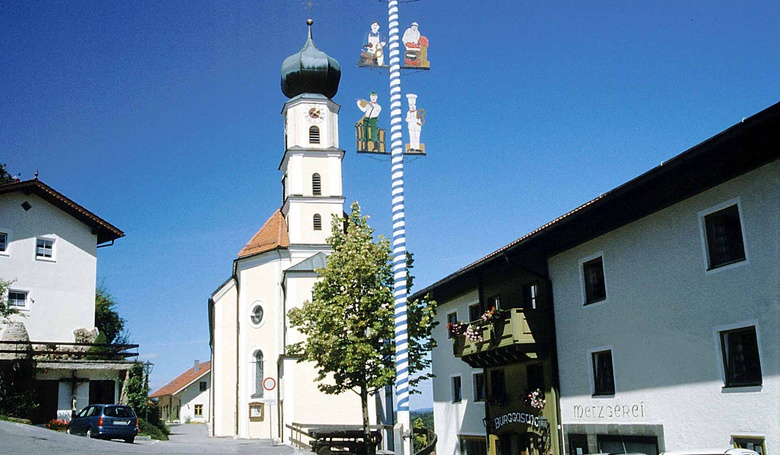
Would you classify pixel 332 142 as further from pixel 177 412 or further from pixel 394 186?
pixel 177 412

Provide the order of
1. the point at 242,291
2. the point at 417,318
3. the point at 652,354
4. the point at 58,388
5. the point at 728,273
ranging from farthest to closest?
the point at 242,291
the point at 58,388
the point at 417,318
the point at 652,354
the point at 728,273

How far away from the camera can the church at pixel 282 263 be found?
167 ft

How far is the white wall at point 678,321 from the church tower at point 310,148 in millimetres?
31829

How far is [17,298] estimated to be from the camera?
37938 mm

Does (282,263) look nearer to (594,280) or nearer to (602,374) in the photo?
(594,280)

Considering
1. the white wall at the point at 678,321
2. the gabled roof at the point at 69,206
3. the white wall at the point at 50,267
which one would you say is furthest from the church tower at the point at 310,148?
the white wall at the point at 678,321

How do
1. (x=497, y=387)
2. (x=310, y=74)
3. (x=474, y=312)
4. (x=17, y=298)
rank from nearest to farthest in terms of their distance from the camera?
1. (x=497, y=387)
2. (x=474, y=312)
3. (x=17, y=298)
4. (x=310, y=74)

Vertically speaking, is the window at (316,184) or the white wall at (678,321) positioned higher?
the window at (316,184)

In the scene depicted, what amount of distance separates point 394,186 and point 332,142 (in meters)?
36.2

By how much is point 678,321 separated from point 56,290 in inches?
1244

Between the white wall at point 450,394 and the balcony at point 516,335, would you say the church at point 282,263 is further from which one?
the balcony at point 516,335

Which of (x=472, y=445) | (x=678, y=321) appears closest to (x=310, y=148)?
(x=472, y=445)

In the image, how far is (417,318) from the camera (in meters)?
28.2

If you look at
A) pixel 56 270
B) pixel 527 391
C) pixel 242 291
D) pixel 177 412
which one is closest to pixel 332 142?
pixel 242 291
